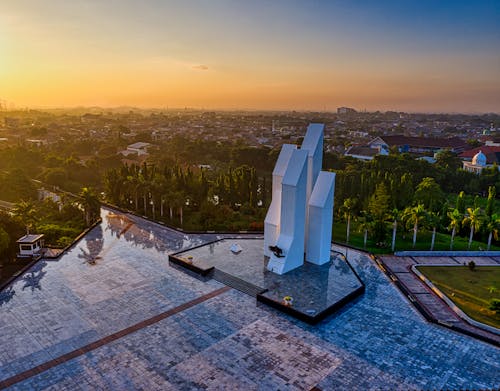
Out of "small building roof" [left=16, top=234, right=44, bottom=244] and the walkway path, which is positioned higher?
"small building roof" [left=16, top=234, right=44, bottom=244]

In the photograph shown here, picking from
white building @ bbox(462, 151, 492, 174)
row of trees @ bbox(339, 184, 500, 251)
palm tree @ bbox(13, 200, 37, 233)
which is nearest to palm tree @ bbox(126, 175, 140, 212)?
palm tree @ bbox(13, 200, 37, 233)

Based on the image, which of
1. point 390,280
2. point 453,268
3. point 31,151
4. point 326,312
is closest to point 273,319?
point 326,312

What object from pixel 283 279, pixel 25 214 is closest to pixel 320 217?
pixel 283 279

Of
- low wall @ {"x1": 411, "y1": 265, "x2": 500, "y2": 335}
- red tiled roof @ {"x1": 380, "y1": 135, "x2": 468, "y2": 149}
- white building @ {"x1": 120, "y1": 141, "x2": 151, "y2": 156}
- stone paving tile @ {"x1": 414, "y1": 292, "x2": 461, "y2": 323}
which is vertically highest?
red tiled roof @ {"x1": 380, "y1": 135, "x2": 468, "y2": 149}

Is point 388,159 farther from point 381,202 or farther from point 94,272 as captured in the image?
point 94,272

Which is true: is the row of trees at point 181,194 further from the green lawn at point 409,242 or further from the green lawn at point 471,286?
the green lawn at point 471,286

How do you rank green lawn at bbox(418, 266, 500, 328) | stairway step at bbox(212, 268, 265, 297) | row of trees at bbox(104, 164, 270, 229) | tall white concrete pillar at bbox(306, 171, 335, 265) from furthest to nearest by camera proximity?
row of trees at bbox(104, 164, 270, 229)
tall white concrete pillar at bbox(306, 171, 335, 265)
stairway step at bbox(212, 268, 265, 297)
green lawn at bbox(418, 266, 500, 328)

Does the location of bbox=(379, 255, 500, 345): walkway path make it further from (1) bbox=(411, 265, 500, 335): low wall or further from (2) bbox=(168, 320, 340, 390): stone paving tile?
(2) bbox=(168, 320, 340, 390): stone paving tile
